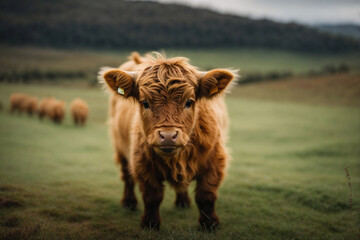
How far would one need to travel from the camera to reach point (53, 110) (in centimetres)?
1681

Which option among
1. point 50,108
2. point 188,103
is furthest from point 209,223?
point 50,108

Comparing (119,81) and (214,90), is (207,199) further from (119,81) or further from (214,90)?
(119,81)

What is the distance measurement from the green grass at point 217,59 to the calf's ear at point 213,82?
21.2 meters

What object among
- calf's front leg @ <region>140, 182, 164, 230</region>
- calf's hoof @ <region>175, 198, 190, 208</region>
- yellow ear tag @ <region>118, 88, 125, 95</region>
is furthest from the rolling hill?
calf's front leg @ <region>140, 182, 164, 230</region>

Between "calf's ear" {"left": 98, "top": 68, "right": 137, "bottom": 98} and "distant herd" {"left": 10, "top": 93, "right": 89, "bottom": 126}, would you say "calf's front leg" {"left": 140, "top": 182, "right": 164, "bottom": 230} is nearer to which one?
"calf's ear" {"left": 98, "top": 68, "right": 137, "bottom": 98}

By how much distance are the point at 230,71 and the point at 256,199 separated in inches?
117

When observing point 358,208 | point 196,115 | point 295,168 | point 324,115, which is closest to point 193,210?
point 196,115

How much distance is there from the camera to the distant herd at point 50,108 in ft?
54.9

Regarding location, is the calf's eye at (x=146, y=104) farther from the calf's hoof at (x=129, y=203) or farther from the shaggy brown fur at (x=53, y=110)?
the shaggy brown fur at (x=53, y=110)

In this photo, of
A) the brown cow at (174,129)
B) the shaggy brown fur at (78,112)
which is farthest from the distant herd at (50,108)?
the brown cow at (174,129)

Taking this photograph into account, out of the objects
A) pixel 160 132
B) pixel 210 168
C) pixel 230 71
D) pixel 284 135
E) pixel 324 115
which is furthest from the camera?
pixel 324 115

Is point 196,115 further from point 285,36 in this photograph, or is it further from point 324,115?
point 285,36

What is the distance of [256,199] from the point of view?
207 inches

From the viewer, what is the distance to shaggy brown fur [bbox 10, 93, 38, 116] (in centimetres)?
1852
